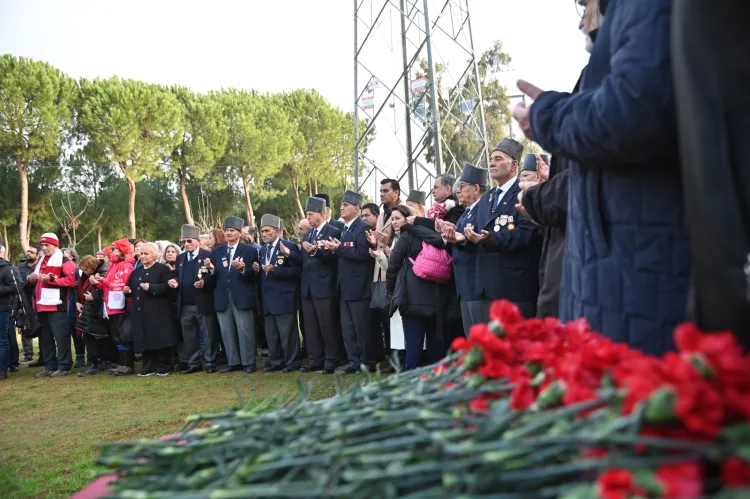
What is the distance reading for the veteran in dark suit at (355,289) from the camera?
7582 millimetres

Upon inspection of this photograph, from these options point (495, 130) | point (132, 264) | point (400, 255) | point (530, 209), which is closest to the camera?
point (530, 209)

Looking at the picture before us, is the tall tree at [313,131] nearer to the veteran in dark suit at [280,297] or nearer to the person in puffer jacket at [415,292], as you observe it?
the veteran in dark suit at [280,297]

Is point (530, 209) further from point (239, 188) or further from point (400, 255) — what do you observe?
point (239, 188)

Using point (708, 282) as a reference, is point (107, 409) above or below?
below

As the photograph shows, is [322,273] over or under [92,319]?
over

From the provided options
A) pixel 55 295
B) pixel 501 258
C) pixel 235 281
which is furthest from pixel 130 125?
pixel 501 258

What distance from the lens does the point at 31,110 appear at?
2975 cm

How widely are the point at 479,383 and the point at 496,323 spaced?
157mm

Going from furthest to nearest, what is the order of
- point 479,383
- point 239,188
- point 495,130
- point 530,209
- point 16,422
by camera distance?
1. point 239,188
2. point 495,130
3. point 16,422
4. point 530,209
5. point 479,383

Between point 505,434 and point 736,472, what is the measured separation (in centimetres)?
31

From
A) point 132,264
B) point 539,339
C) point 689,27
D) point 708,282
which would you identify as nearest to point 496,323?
point 539,339

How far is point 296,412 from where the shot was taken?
1333 millimetres

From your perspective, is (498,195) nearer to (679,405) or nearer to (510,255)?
(510,255)

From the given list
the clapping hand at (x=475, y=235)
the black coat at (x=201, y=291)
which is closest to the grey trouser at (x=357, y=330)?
the black coat at (x=201, y=291)
